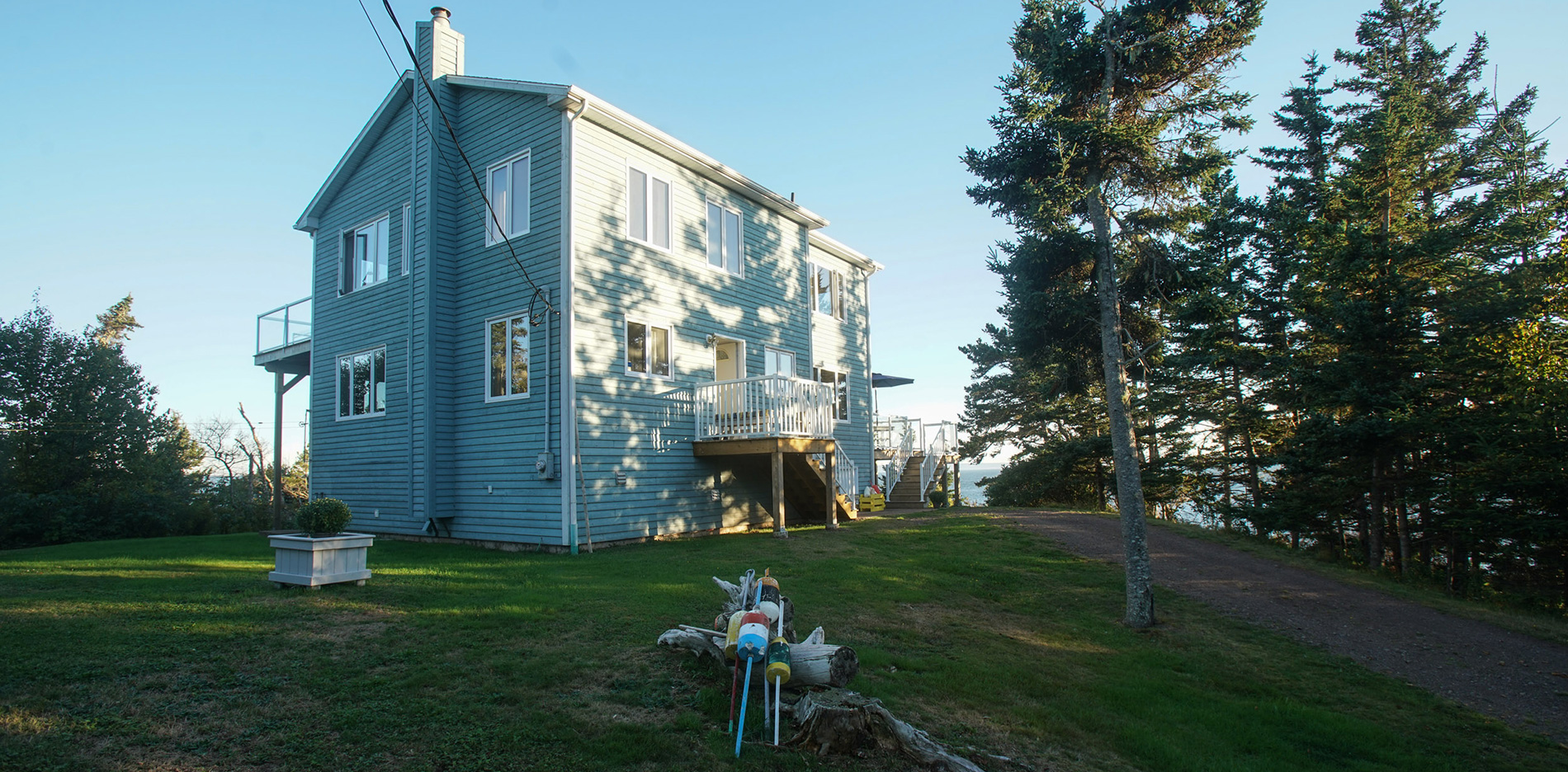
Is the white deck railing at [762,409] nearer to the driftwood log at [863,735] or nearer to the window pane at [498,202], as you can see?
the window pane at [498,202]

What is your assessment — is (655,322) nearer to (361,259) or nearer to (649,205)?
(649,205)

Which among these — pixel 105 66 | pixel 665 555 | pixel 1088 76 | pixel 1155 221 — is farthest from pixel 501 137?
pixel 1155 221

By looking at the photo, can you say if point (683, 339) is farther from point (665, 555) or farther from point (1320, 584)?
point (1320, 584)

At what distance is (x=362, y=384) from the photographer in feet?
49.5

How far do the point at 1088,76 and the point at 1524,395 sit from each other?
8284mm

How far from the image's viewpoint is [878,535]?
13.5 metres

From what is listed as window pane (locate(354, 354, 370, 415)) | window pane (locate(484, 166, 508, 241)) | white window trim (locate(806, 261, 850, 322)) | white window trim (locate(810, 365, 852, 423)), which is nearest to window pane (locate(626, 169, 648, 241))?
window pane (locate(484, 166, 508, 241))

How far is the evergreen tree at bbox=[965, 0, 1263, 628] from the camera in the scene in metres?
9.15

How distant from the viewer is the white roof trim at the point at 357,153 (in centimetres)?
1460

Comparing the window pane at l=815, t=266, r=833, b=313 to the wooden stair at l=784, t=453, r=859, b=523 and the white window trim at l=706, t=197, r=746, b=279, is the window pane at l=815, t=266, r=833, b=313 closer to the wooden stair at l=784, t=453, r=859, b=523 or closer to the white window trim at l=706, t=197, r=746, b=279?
the white window trim at l=706, t=197, r=746, b=279

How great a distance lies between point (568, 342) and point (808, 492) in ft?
21.4

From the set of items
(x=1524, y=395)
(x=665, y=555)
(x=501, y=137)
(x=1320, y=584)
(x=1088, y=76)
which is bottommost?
(x=1320, y=584)

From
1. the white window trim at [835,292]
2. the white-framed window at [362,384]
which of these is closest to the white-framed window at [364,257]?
the white-framed window at [362,384]

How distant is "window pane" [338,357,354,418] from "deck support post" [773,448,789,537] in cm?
947
